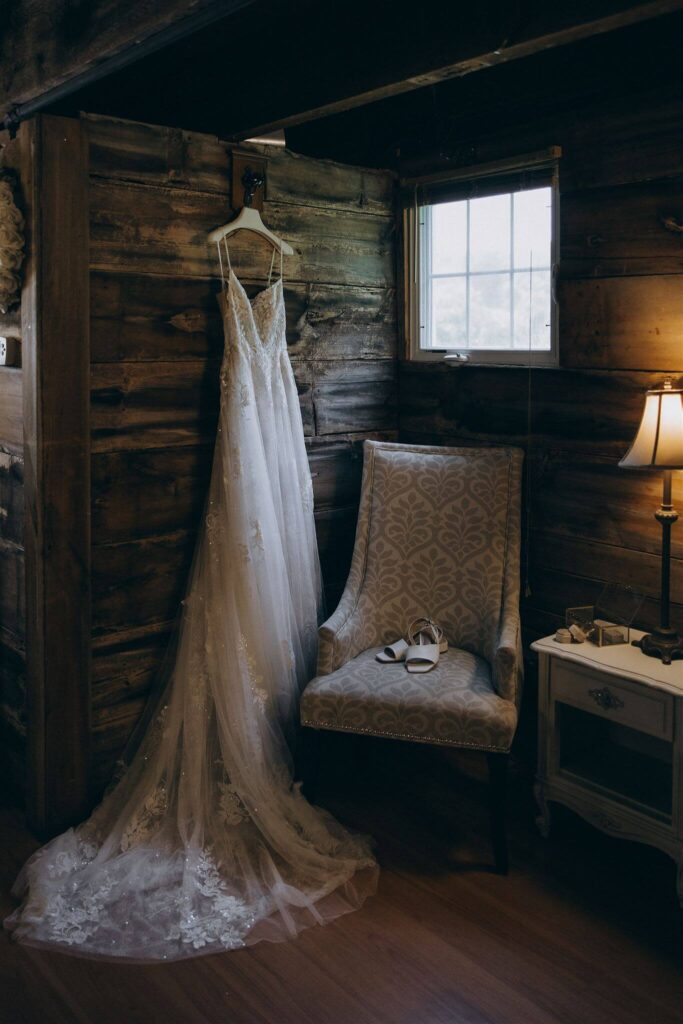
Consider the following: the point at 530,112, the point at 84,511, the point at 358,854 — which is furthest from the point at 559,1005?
the point at 530,112

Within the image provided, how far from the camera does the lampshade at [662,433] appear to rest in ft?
8.26

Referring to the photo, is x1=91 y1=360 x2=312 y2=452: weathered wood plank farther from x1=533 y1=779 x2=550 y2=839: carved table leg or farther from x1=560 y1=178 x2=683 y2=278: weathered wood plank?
x1=533 y1=779 x2=550 y2=839: carved table leg

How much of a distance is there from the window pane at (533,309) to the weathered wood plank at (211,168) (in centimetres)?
67

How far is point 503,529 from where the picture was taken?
10.3ft

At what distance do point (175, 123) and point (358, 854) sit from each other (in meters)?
2.28

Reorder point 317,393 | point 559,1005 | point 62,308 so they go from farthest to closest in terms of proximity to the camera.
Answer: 1. point 317,393
2. point 62,308
3. point 559,1005

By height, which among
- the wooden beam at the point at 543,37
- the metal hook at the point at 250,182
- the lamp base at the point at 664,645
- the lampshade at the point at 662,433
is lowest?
the lamp base at the point at 664,645

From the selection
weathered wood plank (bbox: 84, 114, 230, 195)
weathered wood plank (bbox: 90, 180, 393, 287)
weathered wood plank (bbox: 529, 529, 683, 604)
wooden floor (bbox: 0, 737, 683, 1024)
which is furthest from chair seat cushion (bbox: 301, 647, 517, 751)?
weathered wood plank (bbox: 84, 114, 230, 195)

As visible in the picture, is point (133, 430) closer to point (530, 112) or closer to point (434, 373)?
point (434, 373)

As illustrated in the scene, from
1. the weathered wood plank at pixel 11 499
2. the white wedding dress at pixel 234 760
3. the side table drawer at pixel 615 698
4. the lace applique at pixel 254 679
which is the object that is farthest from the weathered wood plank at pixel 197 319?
the side table drawer at pixel 615 698

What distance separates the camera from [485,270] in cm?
334

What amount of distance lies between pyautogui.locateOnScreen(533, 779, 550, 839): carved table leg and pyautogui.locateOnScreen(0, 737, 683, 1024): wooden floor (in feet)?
0.10

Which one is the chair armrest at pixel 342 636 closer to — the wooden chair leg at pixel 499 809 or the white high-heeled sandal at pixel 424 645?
the white high-heeled sandal at pixel 424 645

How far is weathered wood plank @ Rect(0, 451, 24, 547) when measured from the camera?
293cm
